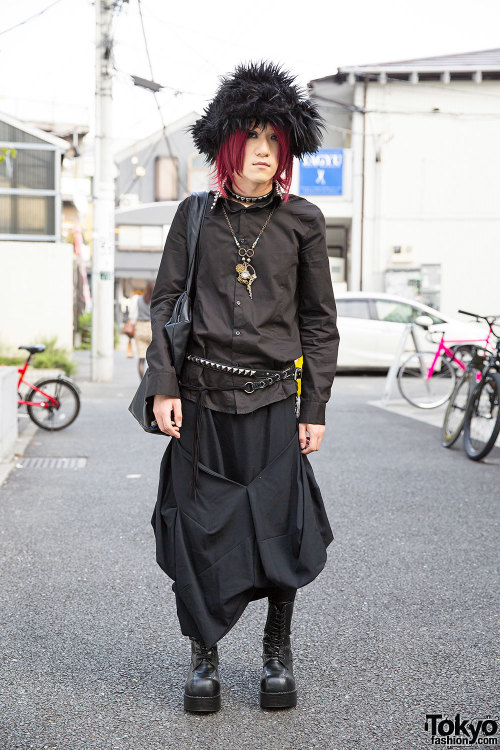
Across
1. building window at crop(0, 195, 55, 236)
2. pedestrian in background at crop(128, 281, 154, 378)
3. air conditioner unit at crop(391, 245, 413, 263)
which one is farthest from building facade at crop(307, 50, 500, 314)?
pedestrian in background at crop(128, 281, 154, 378)

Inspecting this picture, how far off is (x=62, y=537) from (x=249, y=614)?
5.13 feet

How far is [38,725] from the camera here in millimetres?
2566

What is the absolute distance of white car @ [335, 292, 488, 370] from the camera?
50.9 feet

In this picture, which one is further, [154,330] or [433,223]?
→ [433,223]

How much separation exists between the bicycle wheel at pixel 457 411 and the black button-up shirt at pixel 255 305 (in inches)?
198

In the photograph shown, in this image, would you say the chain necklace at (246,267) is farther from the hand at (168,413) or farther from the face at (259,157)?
the hand at (168,413)

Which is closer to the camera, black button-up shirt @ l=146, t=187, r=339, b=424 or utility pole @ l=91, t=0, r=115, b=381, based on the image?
black button-up shirt @ l=146, t=187, r=339, b=424

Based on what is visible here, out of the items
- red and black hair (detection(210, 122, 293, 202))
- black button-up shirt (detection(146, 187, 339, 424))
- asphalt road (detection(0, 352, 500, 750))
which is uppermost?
red and black hair (detection(210, 122, 293, 202))

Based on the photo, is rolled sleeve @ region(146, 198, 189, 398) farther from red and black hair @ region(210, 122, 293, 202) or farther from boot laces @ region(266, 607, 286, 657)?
boot laces @ region(266, 607, 286, 657)

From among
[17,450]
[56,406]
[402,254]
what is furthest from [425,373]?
[402,254]

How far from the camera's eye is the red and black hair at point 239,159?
2.61 metres

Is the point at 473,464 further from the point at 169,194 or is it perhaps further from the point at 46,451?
the point at 169,194

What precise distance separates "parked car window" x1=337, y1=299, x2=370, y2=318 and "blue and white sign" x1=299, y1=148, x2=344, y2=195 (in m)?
8.27

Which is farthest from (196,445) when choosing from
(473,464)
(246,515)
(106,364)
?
(106,364)
